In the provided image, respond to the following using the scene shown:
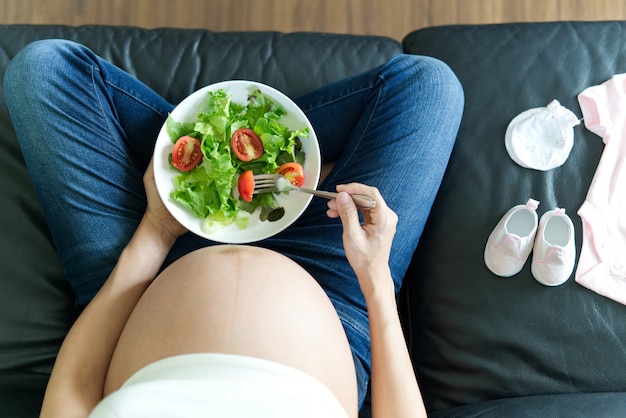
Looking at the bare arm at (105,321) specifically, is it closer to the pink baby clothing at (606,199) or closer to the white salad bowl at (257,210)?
the white salad bowl at (257,210)

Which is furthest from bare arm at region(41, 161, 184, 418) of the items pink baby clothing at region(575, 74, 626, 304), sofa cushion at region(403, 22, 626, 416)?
pink baby clothing at region(575, 74, 626, 304)

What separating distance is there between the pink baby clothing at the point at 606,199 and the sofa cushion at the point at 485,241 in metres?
0.02

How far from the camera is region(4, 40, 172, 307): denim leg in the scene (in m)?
1.05

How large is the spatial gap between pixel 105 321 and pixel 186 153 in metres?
0.34

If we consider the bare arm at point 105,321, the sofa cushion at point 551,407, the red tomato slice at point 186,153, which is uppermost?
the red tomato slice at point 186,153

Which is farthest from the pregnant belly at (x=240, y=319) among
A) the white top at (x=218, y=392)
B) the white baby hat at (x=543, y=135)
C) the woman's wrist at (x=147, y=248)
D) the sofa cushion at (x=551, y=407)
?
the white baby hat at (x=543, y=135)

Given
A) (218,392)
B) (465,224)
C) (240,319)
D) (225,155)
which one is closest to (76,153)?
(225,155)

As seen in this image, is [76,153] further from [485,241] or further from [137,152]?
[485,241]

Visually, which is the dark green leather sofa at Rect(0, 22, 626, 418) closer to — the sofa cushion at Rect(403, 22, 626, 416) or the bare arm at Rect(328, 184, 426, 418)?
the sofa cushion at Rect(403, 22, 626, 416)

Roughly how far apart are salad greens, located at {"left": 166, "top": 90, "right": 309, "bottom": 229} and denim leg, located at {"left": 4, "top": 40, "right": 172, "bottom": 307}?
132 millimetres

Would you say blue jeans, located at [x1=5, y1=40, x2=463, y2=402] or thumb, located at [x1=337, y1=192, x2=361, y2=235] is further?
blue jeans, located at [x1=5, y1=40, x2=463, y2=402]

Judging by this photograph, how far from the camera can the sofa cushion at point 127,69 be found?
114 centimetres

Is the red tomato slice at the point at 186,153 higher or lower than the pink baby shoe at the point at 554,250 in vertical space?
higher

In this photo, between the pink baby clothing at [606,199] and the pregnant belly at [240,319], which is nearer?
the pregnant belly at [240,319]
